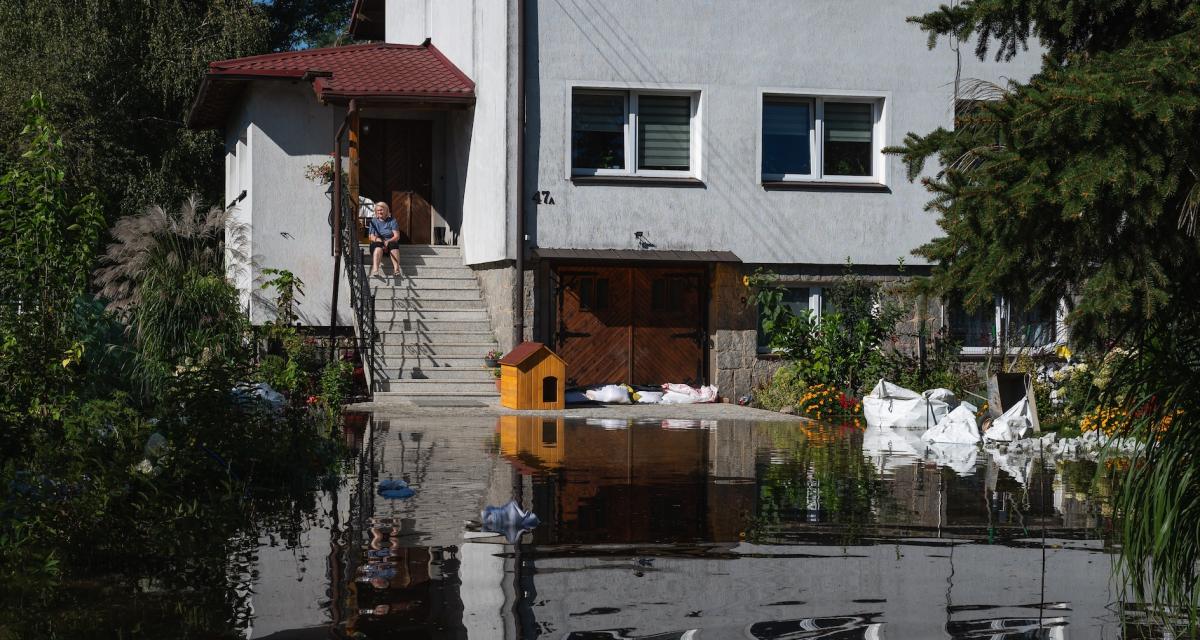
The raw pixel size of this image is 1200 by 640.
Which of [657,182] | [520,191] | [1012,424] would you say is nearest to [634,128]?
[657,182]

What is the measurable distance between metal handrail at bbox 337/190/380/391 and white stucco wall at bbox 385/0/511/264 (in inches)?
71.2

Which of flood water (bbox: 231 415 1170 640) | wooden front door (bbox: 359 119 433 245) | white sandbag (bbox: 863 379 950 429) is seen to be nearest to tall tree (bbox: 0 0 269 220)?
wooden front door (bbox: 359 119 433 245)

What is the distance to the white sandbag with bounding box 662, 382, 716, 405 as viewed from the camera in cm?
1977

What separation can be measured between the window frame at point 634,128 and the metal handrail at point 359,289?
3.41m

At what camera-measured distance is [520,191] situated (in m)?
18.9

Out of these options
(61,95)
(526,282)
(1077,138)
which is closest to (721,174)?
(526,282)

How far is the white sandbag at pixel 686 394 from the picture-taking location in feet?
64.8

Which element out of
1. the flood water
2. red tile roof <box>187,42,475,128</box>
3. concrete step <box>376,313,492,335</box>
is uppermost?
red tile roof <box>187,42,475,128</box>

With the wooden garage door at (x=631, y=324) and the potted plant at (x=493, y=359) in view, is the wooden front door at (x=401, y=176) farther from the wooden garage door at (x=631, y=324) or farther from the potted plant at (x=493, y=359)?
the potted plant at (x=493, y=359)

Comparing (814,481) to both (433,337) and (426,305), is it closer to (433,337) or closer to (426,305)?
(433,337)

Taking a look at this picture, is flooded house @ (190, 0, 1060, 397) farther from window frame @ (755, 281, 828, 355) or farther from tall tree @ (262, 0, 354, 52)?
tall tree @ (262, 0, 354, 52)

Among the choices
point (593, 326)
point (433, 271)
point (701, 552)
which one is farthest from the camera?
point (433, 271)

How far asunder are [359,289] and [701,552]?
1343 cm

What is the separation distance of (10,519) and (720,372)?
569 inches
